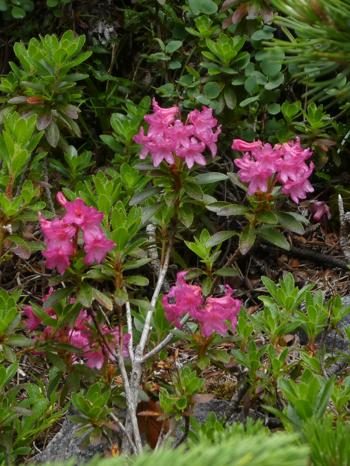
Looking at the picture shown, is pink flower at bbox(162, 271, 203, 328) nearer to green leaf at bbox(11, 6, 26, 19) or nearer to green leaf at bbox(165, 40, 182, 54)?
green leaf at bbox(165, 40, 182, 54)

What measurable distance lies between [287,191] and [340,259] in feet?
4.50

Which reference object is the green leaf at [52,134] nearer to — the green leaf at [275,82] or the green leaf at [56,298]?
the green leaf at [275,82]

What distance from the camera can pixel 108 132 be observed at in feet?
13.1

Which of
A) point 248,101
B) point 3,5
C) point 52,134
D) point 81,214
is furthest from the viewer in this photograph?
point 3,5

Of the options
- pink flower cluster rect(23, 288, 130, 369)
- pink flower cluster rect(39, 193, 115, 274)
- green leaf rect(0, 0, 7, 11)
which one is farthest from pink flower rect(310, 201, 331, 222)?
pink flower cluster rect(39, 193, 115, 274)

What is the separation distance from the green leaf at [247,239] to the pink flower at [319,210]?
4.21 ft

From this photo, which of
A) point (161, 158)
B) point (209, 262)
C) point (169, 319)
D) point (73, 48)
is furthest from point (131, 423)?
point (73, 48)

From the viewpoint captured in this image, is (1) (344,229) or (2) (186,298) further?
(1) (344,229)

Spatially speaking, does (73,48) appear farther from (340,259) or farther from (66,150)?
(340,259)

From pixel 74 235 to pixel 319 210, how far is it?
1.82m

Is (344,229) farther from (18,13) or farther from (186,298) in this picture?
(18,13)

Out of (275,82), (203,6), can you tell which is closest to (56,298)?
(275,82)

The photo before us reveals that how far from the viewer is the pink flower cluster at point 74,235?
79.7 inches

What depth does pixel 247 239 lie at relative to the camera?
2.41 m
